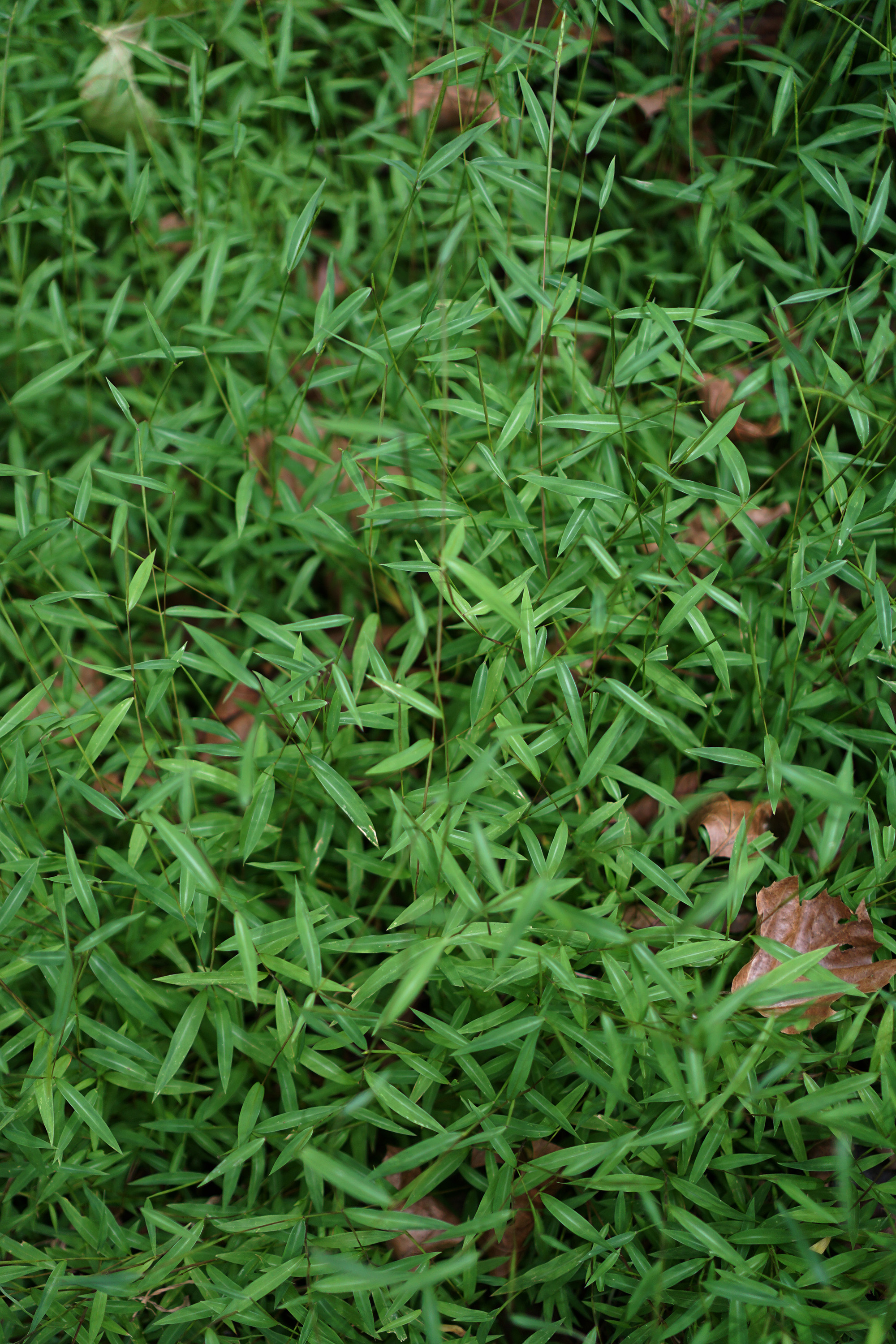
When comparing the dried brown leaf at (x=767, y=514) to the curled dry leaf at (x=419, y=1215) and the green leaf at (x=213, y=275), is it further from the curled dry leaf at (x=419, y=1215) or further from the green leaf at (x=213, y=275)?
the curled dry leaf at (x=419, y=1215)

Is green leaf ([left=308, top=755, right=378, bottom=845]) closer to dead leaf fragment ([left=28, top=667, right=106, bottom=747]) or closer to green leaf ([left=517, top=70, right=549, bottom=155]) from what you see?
dead leaf fragment ([left=28, top=667, right=106, bottom=747])

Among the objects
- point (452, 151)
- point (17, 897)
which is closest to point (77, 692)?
point (17, 897)

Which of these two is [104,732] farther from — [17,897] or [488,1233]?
[488,1233]

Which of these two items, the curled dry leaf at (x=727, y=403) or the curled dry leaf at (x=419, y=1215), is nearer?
the curled dry leaf at (x=419, y=1215)

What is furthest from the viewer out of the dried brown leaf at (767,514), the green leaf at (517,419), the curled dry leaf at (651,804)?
the dried brown leaf at (767,514)

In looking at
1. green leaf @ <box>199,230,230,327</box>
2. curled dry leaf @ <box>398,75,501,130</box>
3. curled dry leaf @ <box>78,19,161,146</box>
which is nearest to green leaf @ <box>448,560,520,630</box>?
green leaf @ <box>199,230,230,327</box>

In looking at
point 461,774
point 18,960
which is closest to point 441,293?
point 461,774

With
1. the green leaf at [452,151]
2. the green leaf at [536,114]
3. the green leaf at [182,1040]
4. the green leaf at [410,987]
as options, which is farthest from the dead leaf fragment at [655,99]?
the green leaf at [182,1040]

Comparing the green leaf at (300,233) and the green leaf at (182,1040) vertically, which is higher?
the green leaf at (300,233)
